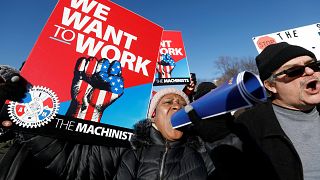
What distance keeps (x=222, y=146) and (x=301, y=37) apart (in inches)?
135

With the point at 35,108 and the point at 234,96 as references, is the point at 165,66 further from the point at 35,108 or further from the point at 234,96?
the point at 234,96

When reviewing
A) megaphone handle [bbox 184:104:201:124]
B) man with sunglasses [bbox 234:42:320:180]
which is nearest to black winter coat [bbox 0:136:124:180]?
megaphone handle [bbox 184:104:201:124]

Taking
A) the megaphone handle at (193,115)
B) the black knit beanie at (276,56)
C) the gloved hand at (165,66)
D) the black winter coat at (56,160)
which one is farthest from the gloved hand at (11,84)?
the gloved hand at (165,66)

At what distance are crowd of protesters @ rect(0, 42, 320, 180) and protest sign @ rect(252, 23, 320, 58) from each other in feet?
9.80

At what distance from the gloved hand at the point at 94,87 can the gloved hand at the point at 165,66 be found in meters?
4.43

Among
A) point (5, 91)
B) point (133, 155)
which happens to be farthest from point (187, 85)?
point (5, 91)

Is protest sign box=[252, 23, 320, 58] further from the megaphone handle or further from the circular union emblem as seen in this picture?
the circular union emblem

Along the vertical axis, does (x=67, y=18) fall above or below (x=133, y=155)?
above

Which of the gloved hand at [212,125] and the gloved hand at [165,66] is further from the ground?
the gloved hand at [165,66]

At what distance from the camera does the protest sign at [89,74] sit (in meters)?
1.97

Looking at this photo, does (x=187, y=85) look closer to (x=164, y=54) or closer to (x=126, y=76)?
(x=164, y=54)

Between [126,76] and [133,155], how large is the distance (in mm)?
573

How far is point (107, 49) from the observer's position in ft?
7.37

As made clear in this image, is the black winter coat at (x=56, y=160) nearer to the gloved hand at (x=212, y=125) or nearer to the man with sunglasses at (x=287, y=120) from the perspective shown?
the gloved hand at (x=212, y=125)
